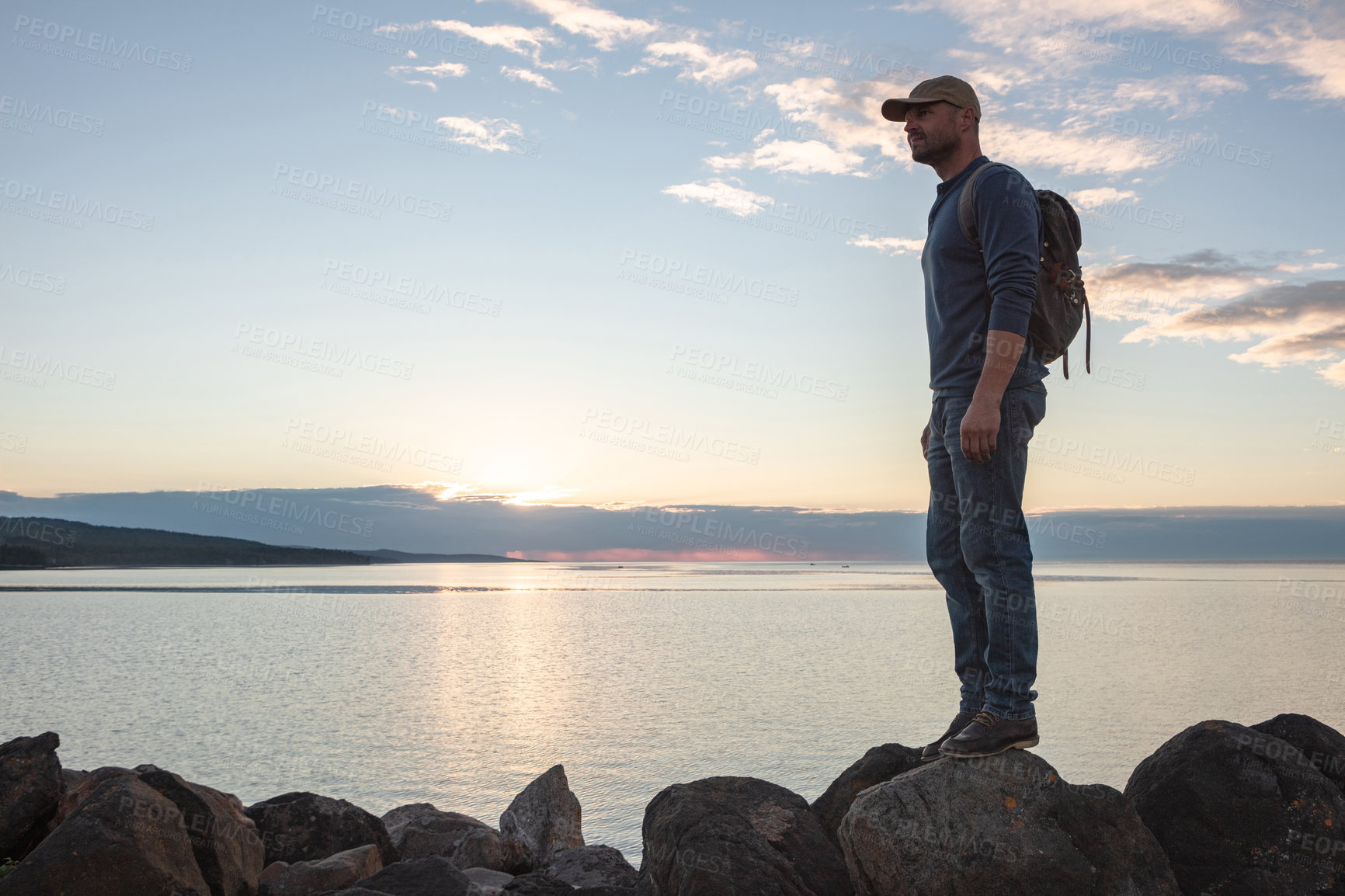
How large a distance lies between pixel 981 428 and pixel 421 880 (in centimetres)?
487

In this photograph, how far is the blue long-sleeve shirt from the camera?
408cm

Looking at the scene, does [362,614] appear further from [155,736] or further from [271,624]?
[155,736]

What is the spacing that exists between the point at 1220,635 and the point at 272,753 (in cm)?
3232

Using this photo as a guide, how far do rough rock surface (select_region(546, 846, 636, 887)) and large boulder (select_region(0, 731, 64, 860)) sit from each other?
409cm

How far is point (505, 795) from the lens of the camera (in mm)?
13328

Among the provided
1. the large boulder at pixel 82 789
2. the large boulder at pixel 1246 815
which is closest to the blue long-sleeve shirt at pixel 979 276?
the large boulder at pixel 1246 815

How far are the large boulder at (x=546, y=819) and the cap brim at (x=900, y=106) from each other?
744cm

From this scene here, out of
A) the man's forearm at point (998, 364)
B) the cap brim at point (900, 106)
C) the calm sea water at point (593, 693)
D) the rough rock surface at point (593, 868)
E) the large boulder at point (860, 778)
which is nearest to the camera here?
the man's forearm at point (998, 364)

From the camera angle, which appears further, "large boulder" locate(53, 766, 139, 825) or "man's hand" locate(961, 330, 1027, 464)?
"large boulder" locate(53, 766, 139, 825)

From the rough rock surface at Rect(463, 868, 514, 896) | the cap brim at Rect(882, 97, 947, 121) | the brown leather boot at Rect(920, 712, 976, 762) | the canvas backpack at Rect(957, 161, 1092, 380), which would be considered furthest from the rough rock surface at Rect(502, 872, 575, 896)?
the cap brim at Rect(882, 97, 947, 121)

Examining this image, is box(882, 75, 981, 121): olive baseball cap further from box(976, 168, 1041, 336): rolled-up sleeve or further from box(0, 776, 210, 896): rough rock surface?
box(0, 776, 210, 896): rough rock surface

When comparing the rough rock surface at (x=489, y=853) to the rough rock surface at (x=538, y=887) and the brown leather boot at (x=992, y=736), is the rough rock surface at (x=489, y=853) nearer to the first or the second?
the rough rock surface at (x=538, y=887)

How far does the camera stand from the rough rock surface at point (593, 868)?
7582mm

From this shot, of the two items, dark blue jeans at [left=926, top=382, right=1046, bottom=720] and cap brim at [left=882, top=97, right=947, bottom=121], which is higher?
cap brim at [left=882, top=97, right=947, bottom=121]
